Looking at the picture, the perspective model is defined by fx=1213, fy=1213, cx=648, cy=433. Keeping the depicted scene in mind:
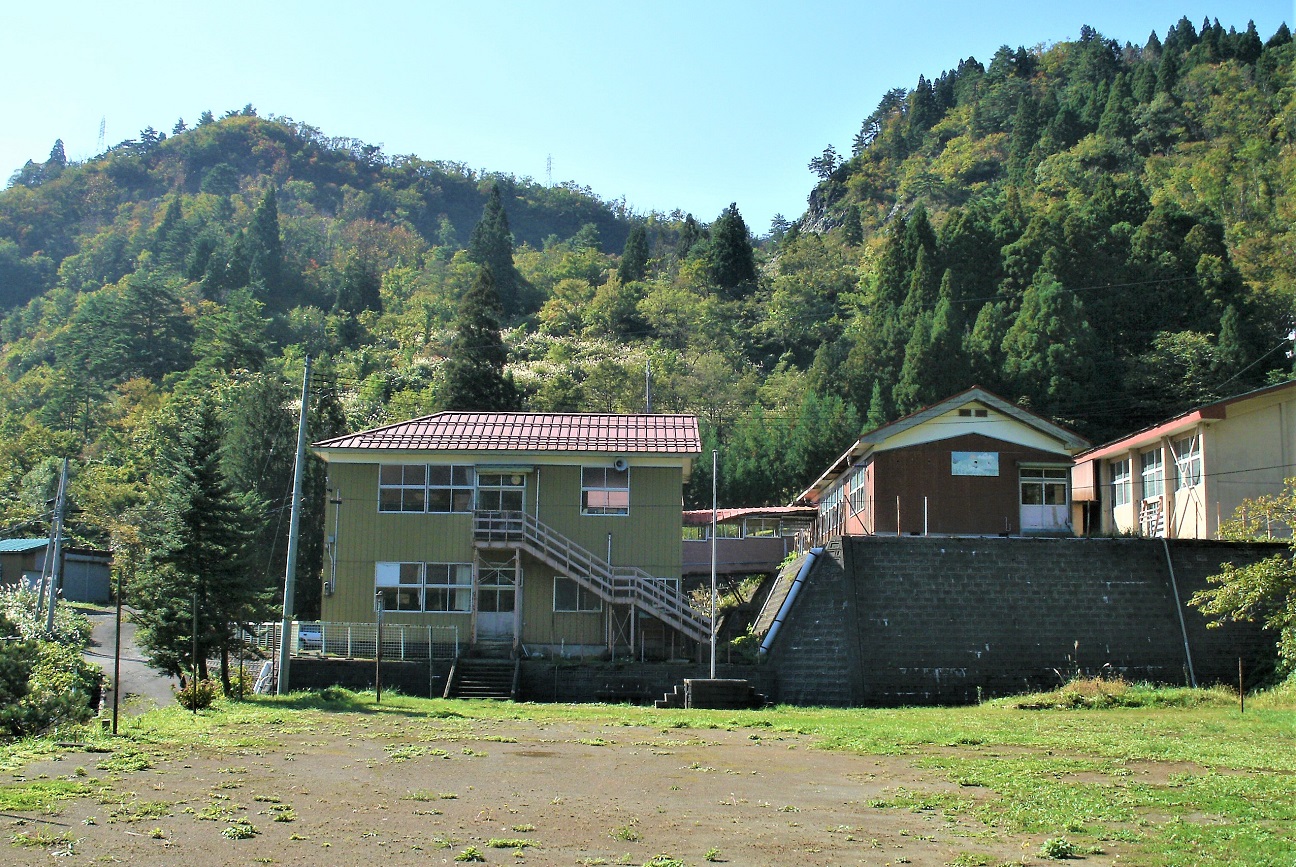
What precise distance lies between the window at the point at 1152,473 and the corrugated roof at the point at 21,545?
4368 centimetres

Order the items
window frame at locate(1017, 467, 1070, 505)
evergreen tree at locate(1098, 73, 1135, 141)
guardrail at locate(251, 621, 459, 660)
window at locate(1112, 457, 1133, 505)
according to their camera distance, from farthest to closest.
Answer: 1. evergreen tree at locate(1098, 73, 1135, 141)
2. window at locate(1112, 457, 1133, 505)
3. window frame at locate(1017, 467, 1070, 505)
4. guardrail at locate(251, 621, 459, 660)

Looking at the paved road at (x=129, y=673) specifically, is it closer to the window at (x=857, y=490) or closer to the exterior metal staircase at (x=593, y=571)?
the exterior metal staircase at (x=593, y=571)

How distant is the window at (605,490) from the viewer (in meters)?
31.3

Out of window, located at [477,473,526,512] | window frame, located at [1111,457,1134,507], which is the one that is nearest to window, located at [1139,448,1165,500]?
window frame, located at [1111,457,1134,507]

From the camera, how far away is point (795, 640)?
28250 mm

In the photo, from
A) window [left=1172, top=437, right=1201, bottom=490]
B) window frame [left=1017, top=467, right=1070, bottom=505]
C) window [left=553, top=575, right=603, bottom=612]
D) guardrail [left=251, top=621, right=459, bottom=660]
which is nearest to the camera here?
guardrail [left=251, top=621, right=459, bottom=660]

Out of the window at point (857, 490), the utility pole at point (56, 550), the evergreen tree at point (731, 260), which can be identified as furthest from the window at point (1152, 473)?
the evergreen tree at point (731, 260)

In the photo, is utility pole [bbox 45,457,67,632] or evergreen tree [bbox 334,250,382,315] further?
evergreen tree [bbox 334,250,382,315]

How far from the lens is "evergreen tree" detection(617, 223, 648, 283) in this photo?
9194 centimetres

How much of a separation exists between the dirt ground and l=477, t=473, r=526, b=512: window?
564 inches

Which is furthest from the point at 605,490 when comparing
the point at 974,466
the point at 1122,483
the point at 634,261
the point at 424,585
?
the point at 634,261

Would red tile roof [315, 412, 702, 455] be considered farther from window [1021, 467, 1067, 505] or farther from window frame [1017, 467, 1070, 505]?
window [1021, 467, 1067, 505]

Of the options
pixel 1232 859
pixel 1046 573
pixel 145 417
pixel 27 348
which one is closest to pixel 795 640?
pixel 1046 573

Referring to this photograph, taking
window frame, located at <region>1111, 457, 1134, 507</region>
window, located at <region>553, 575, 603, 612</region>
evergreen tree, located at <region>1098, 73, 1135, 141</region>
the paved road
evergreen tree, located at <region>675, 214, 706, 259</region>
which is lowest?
the paved road
